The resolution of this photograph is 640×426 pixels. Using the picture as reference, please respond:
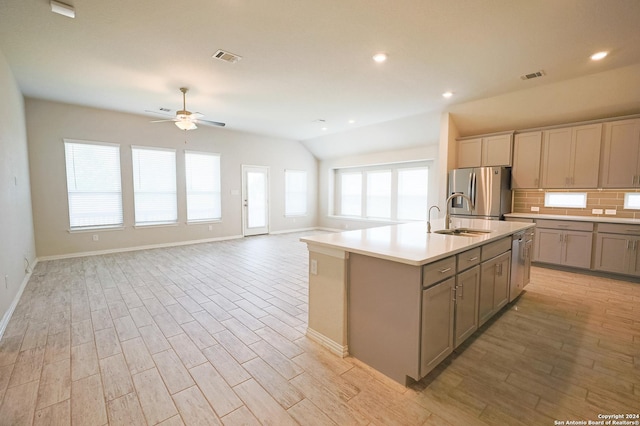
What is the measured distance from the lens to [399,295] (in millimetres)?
1867

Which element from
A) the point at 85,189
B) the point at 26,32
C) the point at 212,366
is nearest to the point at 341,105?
the point at 26,32

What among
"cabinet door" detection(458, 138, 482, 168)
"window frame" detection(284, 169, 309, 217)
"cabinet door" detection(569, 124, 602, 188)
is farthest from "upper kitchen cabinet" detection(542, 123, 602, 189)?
"window frame" detection(284, 169, 309, 217)

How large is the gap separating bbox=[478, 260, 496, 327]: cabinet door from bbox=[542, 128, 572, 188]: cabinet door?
3477mm

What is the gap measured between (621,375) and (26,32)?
611cm

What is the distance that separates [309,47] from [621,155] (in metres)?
5.03

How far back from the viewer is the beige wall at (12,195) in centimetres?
304

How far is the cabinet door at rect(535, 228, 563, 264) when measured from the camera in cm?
465

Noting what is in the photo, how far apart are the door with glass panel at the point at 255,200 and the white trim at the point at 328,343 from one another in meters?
5.93

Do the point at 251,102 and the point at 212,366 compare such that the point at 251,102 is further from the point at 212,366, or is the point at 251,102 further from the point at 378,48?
the point at 212,366

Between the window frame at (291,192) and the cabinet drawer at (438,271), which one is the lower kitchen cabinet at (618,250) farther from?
the window frame at (291,192)

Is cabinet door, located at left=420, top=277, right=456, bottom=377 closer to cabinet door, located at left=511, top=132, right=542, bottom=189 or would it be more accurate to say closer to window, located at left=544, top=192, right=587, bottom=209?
cabinet door, located at left=511, top=132, right=542, bottom=189

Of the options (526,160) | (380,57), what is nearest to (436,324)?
(380,57)

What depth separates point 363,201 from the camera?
8805 mm

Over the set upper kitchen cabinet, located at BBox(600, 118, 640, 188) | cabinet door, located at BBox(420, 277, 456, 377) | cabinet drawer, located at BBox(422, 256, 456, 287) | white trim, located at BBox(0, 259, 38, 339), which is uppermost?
upper kitchen cabinet, located at BBox(600, 118, 640, 188)
